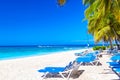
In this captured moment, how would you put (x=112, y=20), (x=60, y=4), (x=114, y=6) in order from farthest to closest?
1. (x=112, y=20)
2. (x=114, y=6)
3. (x=60, y=4)

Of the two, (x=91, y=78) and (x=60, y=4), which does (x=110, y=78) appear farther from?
(x=60, y=4)

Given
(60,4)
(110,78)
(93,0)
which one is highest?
(93,0)

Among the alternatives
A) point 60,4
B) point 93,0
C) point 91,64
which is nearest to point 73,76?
point 60,4

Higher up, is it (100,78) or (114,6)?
(114,6)

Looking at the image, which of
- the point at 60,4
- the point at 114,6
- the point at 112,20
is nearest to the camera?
the point at 60,4

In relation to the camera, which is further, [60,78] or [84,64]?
[84,64]

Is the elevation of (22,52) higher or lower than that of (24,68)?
higher

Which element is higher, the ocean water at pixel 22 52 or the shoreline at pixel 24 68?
the ocean water at pixel 22 52

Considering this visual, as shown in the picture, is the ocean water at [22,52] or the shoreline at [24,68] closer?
the shoreline at [24,68]

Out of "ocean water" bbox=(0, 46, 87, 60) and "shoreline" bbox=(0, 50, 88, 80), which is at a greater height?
"ocean water" bbox=(0, 46, 87, 60)

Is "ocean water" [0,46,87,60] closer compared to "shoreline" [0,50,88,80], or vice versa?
"shoreline" [0,50,88,80]

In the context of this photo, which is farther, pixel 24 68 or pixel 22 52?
pixel 22 52

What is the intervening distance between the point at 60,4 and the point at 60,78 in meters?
2.52

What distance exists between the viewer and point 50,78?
8672 mm
